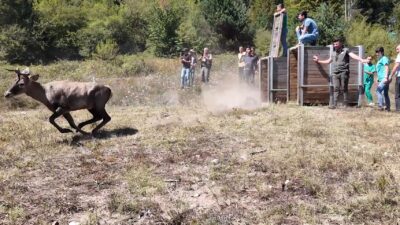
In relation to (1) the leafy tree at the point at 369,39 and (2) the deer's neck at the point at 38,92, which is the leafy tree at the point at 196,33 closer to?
(1) the leafy tree at the point at 369,39

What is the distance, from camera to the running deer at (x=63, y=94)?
9656 millimetres

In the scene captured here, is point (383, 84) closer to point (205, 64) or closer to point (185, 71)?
point (185, 71)

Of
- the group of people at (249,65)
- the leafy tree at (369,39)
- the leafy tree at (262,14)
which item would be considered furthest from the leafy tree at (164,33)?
the group of people at (249,65)

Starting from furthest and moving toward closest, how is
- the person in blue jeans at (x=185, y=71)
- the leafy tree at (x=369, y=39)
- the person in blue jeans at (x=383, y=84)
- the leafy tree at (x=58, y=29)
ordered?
the leafy tree at (x=369, y=39), the leafy tree at (x=58, y=29), the person in blue jeans at (x=185, y=71), the person in blue jeans at (x=383, y=84)

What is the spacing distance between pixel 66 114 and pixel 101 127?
Result: 32.5 inches

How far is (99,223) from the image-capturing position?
5449mm

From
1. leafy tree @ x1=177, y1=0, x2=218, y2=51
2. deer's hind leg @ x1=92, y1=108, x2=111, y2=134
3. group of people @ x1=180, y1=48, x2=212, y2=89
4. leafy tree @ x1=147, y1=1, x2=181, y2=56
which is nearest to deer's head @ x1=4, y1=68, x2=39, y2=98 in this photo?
deer's hind leg @ x1=92, y1=108, x2=111, y2=134

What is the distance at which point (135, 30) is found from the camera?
41438 millimetres

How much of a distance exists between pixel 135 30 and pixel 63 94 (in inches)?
1281

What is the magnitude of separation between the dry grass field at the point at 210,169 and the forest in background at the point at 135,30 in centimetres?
2163

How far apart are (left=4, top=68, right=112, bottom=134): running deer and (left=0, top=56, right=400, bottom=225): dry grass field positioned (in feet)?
1.86

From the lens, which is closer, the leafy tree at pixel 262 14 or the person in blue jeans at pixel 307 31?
the person in blue jeans at pixel 307 31

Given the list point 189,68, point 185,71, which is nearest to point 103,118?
point 185,71

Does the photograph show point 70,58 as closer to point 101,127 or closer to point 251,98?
point 251,98
